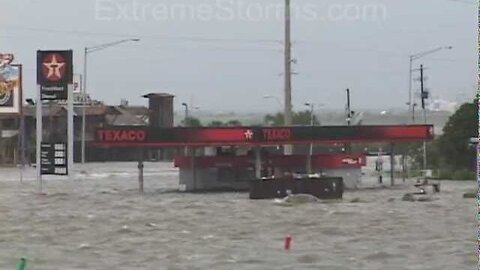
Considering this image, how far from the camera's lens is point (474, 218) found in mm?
28734

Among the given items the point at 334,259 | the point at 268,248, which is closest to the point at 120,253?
the point at 268,248

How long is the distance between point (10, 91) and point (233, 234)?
3607 inches

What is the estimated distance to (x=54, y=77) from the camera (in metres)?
42.2

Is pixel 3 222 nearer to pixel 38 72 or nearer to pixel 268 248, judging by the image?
pixel 268 248

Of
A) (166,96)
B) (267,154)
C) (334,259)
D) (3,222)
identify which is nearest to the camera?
(334,259)

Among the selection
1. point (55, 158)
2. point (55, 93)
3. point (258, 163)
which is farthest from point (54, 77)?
point (258, 163)

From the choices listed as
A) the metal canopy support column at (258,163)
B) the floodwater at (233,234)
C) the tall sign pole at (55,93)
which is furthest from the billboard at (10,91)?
the floodwater at (233,234)

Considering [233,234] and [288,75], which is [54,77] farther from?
[233,234]

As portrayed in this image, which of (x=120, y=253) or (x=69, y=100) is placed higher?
(x=69, y=100)

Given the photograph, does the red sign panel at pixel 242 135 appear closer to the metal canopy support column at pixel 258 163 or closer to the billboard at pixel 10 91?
the metal canopy support column at pixel 258 163

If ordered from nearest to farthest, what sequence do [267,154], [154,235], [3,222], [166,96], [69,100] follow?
[154,235] < [3,222] < [69,100] < [267,154] < [166,96]

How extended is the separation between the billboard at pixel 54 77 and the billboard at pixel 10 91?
2752 inches

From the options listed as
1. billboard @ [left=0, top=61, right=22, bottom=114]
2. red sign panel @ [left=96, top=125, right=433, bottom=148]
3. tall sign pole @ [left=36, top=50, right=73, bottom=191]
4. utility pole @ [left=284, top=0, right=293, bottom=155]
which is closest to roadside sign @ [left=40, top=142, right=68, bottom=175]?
tall sign pole @ [left=36, top=50, right=73, bottom=191]

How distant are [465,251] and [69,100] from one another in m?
26.4
